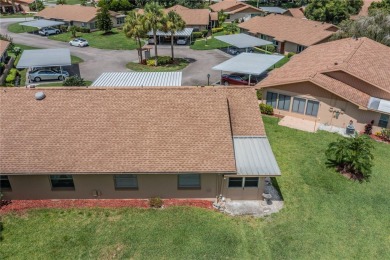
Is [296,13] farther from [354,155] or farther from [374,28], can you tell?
[354,155]

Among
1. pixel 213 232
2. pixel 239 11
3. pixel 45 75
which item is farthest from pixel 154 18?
pixel 239 11

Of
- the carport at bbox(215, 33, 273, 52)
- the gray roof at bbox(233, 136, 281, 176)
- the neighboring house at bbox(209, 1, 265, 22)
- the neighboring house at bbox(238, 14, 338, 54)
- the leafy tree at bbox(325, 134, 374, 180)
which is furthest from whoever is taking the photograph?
the neighboring house at bbox(209, 1, 265, 22)

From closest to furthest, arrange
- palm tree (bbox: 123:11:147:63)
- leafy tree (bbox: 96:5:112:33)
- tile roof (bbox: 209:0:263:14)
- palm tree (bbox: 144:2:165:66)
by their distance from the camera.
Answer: palm tree (bbox: 144:2:165:66) → palm tree (bbox: 123:11:147:63) → leafy tree (bbox: 96:5:112:33) → tile roof (bbox: 209:0:263:14)

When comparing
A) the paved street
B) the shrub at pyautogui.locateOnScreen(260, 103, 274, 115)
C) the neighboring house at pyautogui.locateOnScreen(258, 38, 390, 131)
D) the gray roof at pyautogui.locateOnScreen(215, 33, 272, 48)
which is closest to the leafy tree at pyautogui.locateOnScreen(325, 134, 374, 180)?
the neighboring house at pyautogui.locateOnScreen(258, 38, 390, 131)

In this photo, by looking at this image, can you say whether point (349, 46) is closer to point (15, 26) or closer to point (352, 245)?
point (352, 245)

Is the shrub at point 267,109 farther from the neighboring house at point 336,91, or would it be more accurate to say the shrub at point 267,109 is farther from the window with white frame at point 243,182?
the window with white frame at point 243,182

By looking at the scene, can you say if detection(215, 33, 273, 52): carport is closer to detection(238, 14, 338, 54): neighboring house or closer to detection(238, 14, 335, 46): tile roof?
detection(238, 14, 338, 54): neighboring house

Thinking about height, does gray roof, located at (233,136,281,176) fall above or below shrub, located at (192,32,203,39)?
above
